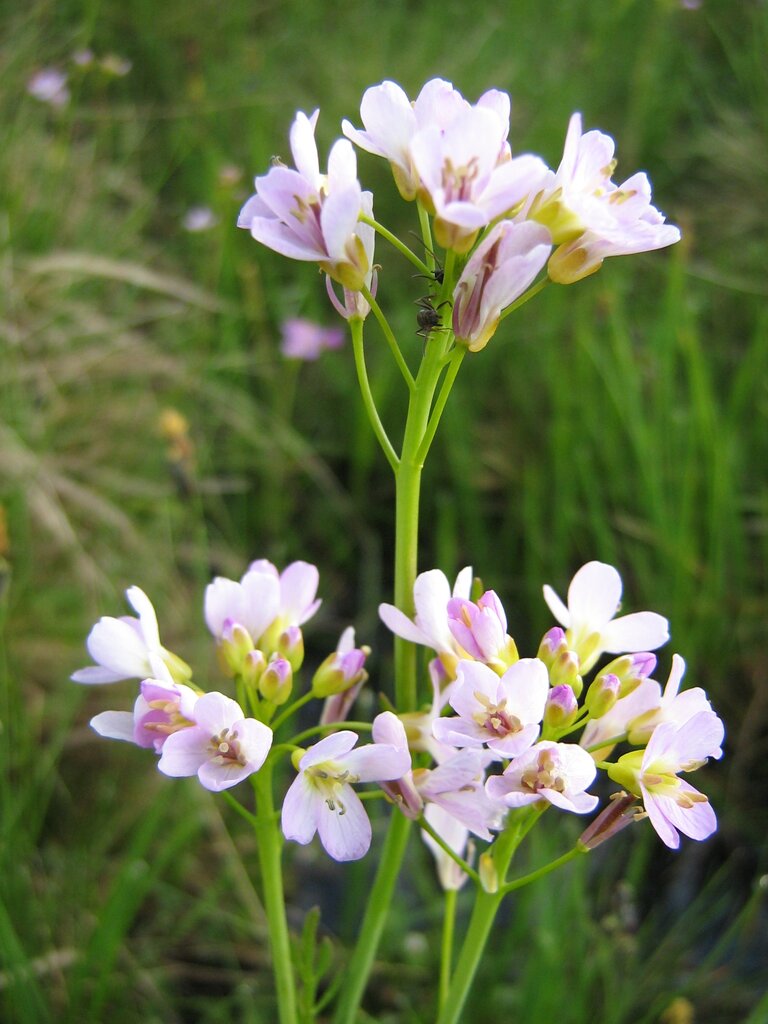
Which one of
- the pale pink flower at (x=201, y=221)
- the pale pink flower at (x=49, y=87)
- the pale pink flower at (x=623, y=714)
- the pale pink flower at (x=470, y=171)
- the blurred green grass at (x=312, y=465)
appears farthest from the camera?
the pale pink flower at (x=201, y=221)

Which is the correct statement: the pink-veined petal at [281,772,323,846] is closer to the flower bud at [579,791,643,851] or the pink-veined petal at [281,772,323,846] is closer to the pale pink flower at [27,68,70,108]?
the flower bud at [579,791,643,851]

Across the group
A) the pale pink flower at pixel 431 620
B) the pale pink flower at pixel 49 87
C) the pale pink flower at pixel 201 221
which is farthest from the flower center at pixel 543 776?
the pale pink flower at pixel 49 87

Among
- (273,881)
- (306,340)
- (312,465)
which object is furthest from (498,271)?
(306,340)

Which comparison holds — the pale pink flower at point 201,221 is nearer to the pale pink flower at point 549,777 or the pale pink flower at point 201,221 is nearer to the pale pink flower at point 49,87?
the pale pink flower at point 49,87

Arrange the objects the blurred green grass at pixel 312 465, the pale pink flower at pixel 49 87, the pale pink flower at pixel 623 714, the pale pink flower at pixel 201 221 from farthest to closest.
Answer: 1. the pale pink flower at pixel 201 221
2. the pale pink flower at pixel 49 87
3. the blurred green grass at pixel 312 465
4. the pale pink flower at pixel 623 714

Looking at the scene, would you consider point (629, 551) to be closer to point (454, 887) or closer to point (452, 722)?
point (454, 887)

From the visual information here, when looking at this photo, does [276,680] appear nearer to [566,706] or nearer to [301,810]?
[301,810]
